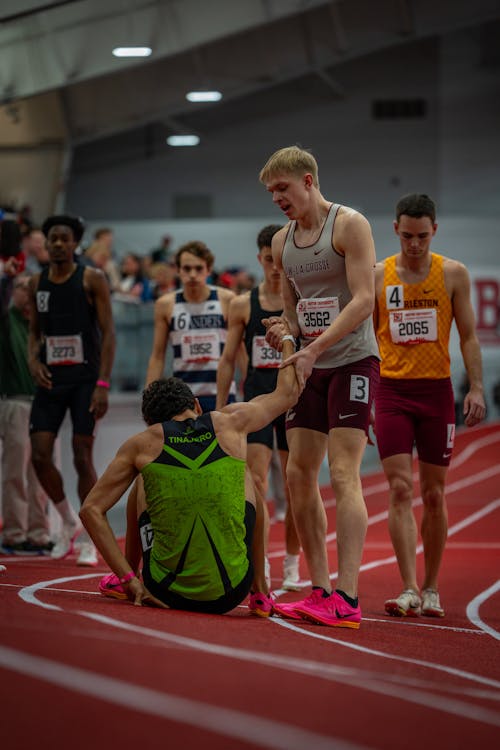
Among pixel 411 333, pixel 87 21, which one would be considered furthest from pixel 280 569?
pixel 87 21

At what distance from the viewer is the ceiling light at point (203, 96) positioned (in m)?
21.7

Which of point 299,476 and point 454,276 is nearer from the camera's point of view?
point 299,476

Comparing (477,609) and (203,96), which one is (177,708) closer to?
(477,609)

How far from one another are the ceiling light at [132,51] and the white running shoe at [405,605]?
12.7 meters

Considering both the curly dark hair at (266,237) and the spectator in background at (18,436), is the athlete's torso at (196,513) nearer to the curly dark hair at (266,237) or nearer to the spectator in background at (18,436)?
the curly dark hair at (266,237)

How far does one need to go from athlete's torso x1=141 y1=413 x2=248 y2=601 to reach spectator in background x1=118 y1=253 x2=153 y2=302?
10.1 m

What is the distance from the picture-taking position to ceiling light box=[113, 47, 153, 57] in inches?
659

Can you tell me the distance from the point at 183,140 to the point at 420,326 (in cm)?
2140

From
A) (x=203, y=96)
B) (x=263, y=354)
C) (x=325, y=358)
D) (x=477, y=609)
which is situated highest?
(x=203, y=96)

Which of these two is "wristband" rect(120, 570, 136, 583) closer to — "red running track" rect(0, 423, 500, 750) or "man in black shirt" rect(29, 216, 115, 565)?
"red running track" rect(0, 423, 500, 750)

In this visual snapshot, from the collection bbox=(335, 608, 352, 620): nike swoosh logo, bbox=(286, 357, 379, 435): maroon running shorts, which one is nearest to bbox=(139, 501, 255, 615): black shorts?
bbox=(335, 608, 352, 620): nike swoosh logo

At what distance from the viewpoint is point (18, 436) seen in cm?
812

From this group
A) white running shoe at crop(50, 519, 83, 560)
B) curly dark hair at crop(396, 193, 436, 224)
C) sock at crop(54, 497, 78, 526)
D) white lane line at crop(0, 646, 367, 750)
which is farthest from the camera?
white running shoe at crop(50, 519, 83, 560)

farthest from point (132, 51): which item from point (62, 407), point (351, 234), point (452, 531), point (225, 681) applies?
point (225, 681)
